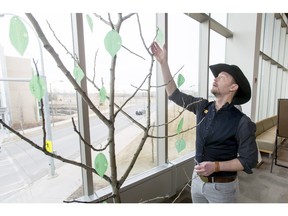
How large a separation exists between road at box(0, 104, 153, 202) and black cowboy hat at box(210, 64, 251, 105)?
0.66 meters

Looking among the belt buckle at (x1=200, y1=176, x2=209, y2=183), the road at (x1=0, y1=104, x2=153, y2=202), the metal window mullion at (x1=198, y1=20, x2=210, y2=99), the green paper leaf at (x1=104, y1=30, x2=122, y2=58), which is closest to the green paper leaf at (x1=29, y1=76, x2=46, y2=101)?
the green paper leaf at (x1=104, y1=30, x2=122, y2=58)

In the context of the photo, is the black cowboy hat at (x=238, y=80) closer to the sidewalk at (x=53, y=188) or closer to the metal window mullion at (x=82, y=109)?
the metal window mullion at (x=82, y=109)

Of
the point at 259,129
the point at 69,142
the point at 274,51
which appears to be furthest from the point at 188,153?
the point at 274,51

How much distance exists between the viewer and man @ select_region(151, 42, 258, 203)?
1141mm

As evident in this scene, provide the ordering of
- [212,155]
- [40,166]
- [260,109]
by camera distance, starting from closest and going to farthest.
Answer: [212,155] → [40,166] → [260,109]

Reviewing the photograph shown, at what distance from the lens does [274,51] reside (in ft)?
18.8

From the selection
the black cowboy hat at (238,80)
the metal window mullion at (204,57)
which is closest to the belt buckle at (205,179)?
the black cowboy hat at (238,80)

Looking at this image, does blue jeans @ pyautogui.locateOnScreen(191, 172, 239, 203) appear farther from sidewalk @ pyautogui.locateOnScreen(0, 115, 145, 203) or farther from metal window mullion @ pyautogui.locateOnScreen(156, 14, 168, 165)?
metal window mullion @ pyautogui.locateOnScreen(156, 14, 168, 165)

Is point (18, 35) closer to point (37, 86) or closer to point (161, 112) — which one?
point (37, 86)

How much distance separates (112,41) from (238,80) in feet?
3.41

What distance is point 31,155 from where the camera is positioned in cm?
133

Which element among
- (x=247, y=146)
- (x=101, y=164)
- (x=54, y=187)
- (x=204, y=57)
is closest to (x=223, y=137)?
(x=247, y=146)

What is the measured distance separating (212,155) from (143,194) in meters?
0.99

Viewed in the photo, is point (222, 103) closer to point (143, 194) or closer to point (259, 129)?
point (143, 194)
